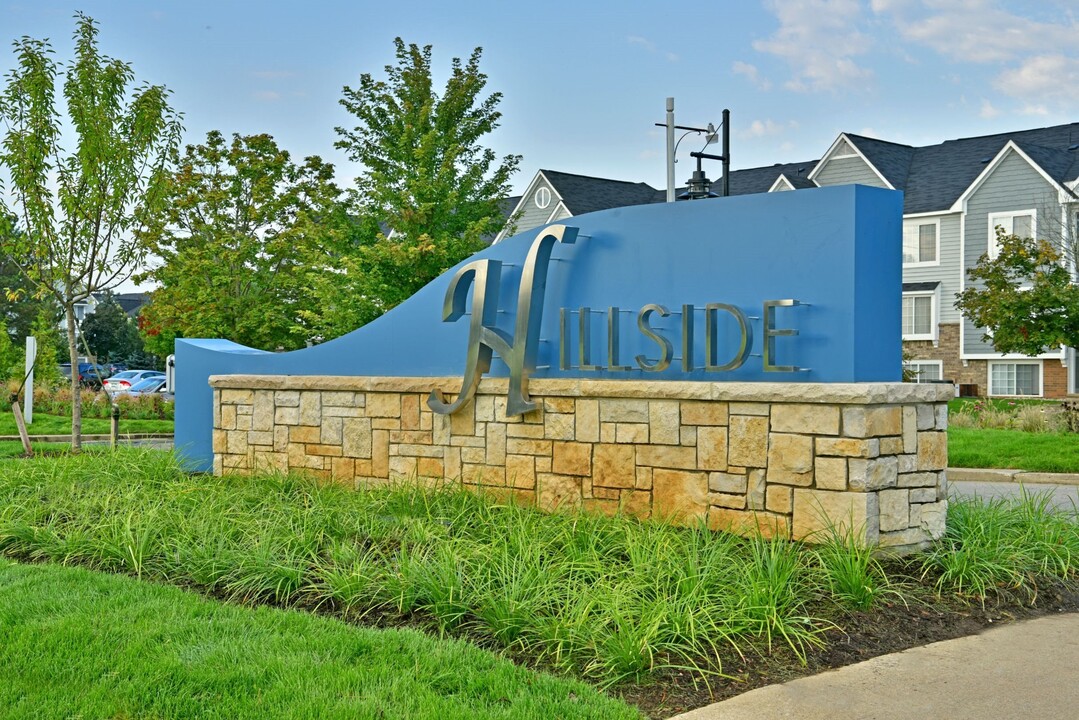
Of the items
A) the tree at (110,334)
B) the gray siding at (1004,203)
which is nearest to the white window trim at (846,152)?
the gray siding at (1004,203)

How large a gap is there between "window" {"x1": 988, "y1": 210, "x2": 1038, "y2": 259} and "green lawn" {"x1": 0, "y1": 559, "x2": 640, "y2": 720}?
29499mm

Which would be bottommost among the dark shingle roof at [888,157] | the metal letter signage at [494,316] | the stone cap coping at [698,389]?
the stone cap coping at [698,389]

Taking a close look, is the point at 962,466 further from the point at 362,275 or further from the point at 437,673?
the point at 437,673

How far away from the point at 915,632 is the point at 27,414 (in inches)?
889

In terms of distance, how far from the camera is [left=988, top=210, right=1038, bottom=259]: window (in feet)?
103

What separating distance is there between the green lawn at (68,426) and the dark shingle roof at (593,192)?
58.7ft

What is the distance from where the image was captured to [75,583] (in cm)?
733

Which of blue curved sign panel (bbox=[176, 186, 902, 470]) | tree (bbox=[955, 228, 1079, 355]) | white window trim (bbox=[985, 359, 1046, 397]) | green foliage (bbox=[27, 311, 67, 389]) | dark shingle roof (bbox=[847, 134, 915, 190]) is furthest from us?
dark shingle roof (bbox=[847, 134, 915, 190])

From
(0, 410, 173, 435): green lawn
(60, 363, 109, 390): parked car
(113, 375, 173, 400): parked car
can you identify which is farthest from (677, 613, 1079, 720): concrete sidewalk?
(113, 375, 173, 400): parked car

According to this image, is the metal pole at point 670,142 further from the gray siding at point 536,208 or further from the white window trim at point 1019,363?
the gray siding at point 536,208

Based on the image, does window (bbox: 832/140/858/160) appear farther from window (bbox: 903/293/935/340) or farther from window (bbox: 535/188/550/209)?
window (bbox: 535/188/550/209)

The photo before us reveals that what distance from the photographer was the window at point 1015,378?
32.2 metres

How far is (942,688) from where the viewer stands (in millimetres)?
5324

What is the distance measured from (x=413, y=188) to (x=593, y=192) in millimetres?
19927
